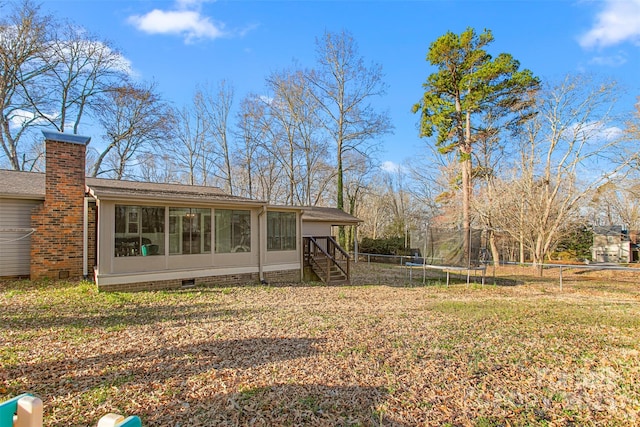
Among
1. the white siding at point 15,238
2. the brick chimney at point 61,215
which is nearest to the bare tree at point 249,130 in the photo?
the brick chimney at point 61,215

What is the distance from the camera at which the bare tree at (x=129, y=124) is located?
762 inches

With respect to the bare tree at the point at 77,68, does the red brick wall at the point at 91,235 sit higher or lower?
lower

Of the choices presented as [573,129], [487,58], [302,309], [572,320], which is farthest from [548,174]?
[302,309]

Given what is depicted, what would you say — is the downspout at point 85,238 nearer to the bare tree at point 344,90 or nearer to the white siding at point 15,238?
the white siding at point 15,238

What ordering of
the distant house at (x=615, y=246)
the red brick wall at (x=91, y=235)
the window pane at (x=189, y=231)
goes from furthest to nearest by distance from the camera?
the distant house at (x=615, y=246) < the red brick wall at (x=91, y=235) < the window pane at (x=189, y=231)

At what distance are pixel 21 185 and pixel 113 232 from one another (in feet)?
13.5

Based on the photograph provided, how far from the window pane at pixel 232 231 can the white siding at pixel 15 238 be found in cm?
472

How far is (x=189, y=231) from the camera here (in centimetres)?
927

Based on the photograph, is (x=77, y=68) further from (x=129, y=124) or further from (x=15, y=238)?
(x=15, y=238)

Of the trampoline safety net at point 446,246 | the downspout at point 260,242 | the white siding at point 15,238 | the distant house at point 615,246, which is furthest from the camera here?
the distant house at point 615,246

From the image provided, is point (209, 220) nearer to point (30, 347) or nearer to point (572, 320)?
point (30, 347)

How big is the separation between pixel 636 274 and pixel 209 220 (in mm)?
18531

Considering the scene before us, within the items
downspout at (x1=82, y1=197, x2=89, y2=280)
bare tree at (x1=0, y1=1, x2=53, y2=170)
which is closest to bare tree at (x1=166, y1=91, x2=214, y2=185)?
bare tree at (x1=0, y1=1, x2=53, y2=170)

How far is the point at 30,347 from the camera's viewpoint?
14.3 ft
